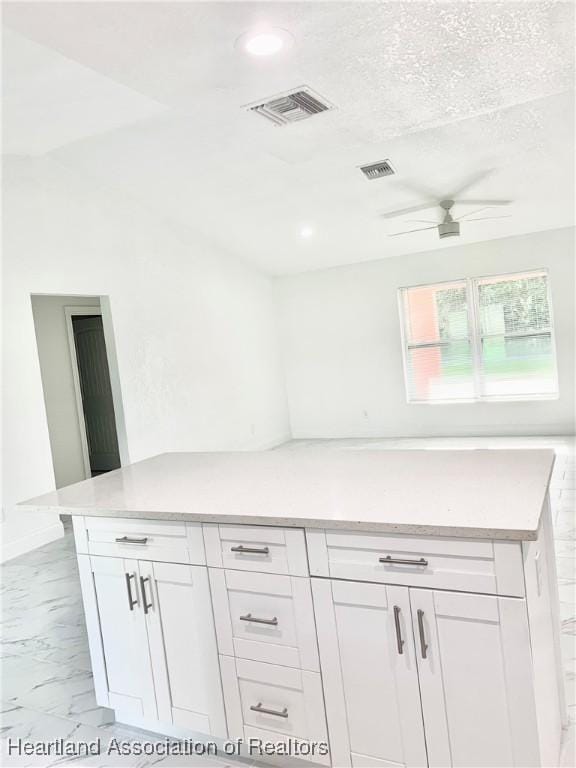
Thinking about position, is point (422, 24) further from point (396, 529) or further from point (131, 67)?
point (396, 529)

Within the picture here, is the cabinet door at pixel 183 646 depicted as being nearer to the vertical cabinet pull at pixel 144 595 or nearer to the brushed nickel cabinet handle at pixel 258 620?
the vertical cabinet pull at pixel 144 595

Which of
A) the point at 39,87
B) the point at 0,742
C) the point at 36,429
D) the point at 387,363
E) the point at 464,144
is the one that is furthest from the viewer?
the point at 387,363

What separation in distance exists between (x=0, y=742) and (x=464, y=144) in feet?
14.9

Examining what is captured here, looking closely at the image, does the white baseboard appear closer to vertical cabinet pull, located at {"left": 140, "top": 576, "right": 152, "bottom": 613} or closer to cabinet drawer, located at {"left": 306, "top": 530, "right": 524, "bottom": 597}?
vertical cabinet pull, located at {"left": 140, "top": 576, "right": 152, "bottom": 613}

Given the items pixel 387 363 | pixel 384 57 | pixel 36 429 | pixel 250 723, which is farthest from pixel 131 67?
pixel 387 363

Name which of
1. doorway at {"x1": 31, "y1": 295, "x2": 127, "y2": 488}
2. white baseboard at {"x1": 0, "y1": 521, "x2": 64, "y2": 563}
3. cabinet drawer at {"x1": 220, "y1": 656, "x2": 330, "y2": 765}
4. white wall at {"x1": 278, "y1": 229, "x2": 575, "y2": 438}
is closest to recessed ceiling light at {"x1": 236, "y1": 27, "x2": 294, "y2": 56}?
cabinet drawer at {"x1": 220, "y1": 656, "x2": 330, "y2": 765}

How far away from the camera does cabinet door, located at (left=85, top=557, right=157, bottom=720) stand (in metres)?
2.08

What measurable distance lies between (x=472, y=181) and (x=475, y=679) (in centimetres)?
449

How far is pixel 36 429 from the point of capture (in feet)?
15.5

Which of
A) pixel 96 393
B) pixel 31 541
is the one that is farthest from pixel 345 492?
pixel 96 393

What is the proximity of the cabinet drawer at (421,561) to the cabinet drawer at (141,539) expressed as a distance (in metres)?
0.44

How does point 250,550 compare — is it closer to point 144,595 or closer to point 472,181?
point 144,595

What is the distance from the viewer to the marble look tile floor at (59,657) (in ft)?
7.04

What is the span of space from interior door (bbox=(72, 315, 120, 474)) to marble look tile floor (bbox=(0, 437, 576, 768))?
111 inches
